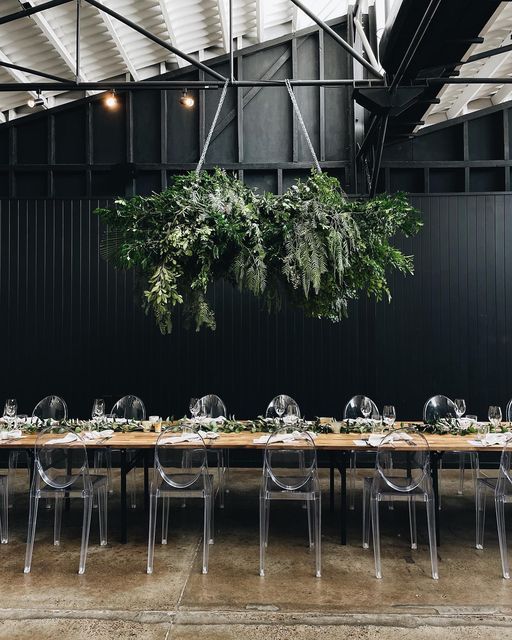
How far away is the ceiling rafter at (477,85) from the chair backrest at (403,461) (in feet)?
16.3

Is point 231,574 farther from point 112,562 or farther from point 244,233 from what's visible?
point 244,233

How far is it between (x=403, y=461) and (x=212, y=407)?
243 cm

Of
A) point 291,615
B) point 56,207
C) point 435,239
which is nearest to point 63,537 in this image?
point 291,615

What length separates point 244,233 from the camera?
376 cm

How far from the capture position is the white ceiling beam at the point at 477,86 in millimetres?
6645

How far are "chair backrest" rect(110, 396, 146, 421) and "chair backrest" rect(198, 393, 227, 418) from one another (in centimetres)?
62

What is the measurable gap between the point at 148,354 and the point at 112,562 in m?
3.61

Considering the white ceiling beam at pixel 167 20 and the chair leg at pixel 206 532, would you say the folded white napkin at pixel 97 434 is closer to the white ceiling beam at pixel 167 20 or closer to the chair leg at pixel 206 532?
the chair leg at pixel 206 532

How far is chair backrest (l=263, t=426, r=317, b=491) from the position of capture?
4.00 metres

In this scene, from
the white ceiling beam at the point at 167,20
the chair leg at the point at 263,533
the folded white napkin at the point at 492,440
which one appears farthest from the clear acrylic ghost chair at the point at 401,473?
the white ceiling beam at the point at 167,20

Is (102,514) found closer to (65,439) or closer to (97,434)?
(97,434)

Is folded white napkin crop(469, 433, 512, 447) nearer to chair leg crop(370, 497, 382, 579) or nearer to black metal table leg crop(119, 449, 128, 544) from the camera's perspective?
chair leg crop(370, 497, 382, 579)

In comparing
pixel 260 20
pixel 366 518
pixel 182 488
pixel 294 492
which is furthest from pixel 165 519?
pixel 260 20

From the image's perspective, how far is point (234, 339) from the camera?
753 centimetres
